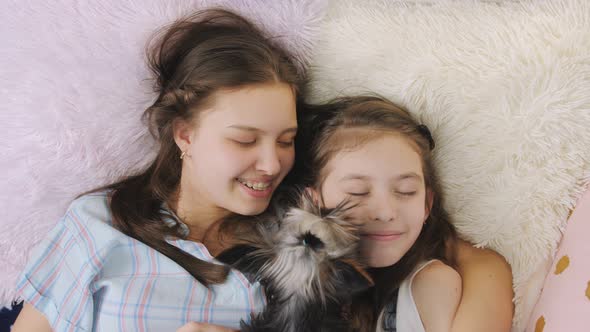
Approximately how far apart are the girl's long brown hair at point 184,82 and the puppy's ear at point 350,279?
14.0 inches

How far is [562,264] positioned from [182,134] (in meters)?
0.93

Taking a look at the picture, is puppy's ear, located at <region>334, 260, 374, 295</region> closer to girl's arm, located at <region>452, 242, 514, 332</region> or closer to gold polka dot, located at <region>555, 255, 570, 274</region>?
girl's arm, located at <region>452, 242, 514, 332</region>

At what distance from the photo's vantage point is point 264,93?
3.95 ft

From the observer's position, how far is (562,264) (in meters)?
1.12

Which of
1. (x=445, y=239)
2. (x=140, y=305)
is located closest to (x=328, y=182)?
(x=445, y=239)

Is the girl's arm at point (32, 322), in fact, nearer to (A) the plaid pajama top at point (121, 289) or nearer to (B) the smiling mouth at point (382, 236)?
(A) the plaid pajama top at point (121, 289)

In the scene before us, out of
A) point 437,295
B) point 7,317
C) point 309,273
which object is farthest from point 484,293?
point 7,317

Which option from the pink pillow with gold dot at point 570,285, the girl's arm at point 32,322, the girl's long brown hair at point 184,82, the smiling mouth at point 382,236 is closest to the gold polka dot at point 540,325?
the pink pillow with gold dot at point 570,285

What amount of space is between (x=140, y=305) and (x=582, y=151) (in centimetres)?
106

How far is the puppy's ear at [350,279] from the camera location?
0.96 metres

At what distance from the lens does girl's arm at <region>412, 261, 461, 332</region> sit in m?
1.19

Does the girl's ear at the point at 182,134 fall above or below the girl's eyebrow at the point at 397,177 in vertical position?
above

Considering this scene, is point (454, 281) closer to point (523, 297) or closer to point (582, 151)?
point (523, 297)

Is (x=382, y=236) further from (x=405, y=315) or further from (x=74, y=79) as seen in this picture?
(x=74, y=79)
